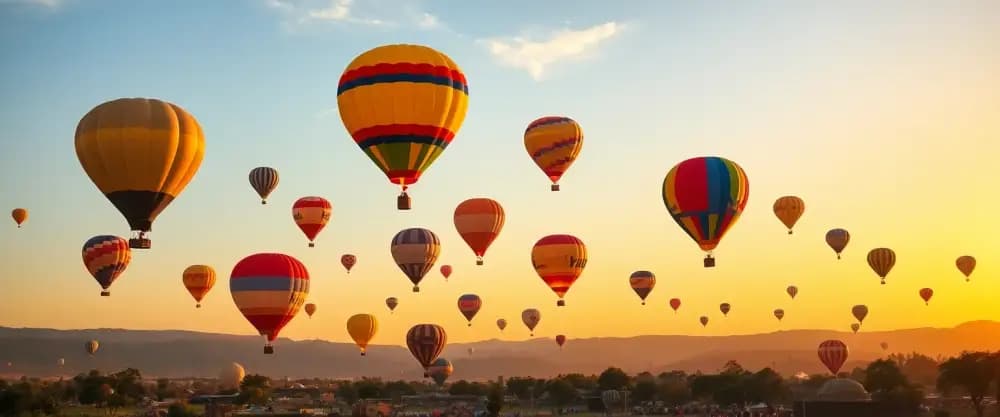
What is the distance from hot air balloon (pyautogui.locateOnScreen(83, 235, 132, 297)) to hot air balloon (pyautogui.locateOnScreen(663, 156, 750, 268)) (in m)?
Answer: 37.0

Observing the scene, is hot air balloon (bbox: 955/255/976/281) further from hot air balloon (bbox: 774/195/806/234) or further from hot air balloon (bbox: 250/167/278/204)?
hot air balloon (bbox: 250/167/278/204)

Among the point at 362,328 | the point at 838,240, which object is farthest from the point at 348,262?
the point at 838,240

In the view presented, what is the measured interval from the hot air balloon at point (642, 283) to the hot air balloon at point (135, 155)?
1669 inches

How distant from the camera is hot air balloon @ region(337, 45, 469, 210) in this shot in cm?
4106

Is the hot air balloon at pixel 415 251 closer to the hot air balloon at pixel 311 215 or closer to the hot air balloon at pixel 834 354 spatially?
the hot air balloon at pixel 311 215

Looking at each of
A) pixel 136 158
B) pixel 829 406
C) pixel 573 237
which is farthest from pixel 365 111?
pixel 829 406

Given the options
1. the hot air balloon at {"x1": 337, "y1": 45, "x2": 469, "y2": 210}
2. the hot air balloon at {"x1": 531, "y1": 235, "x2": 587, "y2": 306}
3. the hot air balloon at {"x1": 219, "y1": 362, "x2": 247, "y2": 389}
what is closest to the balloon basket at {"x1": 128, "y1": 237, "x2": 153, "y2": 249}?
the hot air balloon at {"x1": 337, "y1": 45, "x2": 469, "y2": 210}

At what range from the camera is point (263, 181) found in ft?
223

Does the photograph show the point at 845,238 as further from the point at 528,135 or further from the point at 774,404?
the point at 528,135

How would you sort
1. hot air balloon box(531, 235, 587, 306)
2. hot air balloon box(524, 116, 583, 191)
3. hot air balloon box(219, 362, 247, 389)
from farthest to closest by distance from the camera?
hot air balloon box(219, 362, 247, 389) < hot air balloon box(531, 235, 587, 306) < hot air balloon box(524, 116, 583, 191)

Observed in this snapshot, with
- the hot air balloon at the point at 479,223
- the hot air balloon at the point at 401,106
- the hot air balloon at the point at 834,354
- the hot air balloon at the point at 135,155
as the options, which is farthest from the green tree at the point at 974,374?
the hot air balloon at the point at 135,155

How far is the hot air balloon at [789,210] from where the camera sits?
240 ft

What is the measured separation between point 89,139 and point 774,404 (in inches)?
2650

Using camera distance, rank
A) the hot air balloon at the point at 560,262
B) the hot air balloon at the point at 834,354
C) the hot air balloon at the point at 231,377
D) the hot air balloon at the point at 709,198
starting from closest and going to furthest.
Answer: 1. the hot air balloon at the point at 709,198
2. the hot air balloon at the point at 560,262
3. the hot air balloon at the point at 834,354
4. the hot air balloon at the point at 231,377
